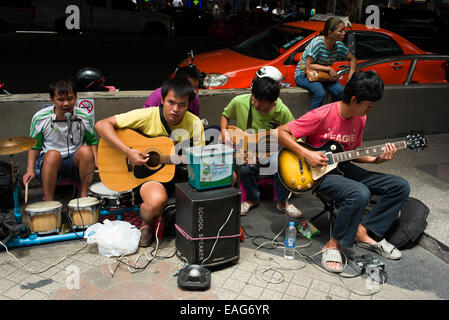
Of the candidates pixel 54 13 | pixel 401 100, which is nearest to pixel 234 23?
pixel 54 13

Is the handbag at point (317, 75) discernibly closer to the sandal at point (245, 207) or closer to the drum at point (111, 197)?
the sandal at point (245, 207)

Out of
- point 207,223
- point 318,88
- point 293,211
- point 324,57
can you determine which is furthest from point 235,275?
point 324,57

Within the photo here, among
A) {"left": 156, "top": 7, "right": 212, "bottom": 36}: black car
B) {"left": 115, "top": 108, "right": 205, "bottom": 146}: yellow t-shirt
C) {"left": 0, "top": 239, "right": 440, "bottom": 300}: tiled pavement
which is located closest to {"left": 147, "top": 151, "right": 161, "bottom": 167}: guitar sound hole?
{"left": 115, "top": 108, "right": 205, "bottom": 146}: yellow t-shirt

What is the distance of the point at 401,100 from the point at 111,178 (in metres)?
4.85

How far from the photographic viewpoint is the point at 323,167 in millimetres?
3904

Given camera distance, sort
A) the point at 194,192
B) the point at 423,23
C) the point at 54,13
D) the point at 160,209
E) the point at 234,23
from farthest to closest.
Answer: the point at 234,23
the point at 54,13
the point at 423,23
the point at 160,209
the point at 194,192

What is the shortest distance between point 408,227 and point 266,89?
1911 millimetres

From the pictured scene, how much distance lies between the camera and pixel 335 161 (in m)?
3.90

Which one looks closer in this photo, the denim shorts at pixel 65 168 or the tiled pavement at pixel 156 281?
the tiled pavement at pixel 156 281

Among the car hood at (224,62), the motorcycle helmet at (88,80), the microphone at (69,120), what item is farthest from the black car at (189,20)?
the microphone at (69,120)

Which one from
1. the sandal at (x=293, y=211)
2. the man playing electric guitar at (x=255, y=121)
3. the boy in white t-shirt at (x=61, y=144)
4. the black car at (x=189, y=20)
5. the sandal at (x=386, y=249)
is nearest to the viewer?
the sandal at (x=386, y=249)

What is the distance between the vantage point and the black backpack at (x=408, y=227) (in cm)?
406

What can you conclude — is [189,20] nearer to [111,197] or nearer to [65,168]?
[65,168]

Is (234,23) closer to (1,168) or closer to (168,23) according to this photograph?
(168,23)
